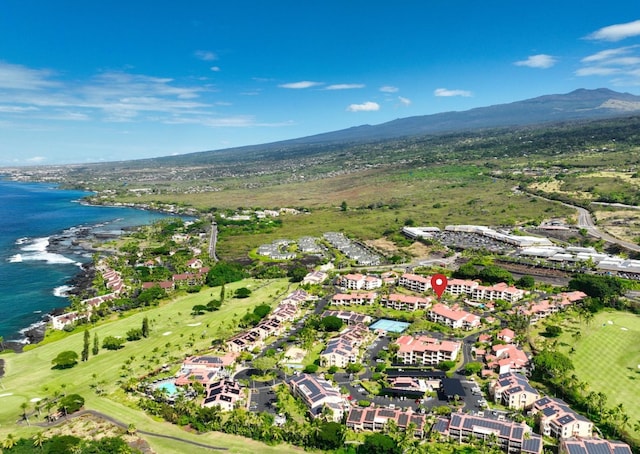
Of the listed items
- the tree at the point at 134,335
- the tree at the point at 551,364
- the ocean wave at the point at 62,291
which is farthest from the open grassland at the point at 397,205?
the tree at the point at 551,364

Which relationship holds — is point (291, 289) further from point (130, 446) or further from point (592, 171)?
point (592, 171)

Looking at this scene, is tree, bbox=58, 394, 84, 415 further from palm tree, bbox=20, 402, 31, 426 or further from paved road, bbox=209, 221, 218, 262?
paved road, bbox=209, 221, 218, 262

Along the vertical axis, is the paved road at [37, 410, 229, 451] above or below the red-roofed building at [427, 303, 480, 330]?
above

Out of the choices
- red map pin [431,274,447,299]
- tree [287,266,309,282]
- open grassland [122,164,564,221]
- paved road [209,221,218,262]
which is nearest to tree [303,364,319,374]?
red map pin [431,274,447,299]

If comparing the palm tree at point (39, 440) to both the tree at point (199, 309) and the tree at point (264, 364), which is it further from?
the tree at point (199, 309)

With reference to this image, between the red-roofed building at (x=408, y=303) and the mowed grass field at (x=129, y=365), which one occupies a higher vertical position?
the mowed grass field at (x=129, y=365)

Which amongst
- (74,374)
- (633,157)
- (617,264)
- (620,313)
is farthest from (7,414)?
(633,157)
